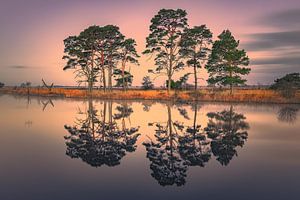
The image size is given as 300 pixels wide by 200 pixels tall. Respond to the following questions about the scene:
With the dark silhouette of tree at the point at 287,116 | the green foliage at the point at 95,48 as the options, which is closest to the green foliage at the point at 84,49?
the green foliage at the point at 95,48

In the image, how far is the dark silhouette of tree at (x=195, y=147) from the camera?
13086 mm

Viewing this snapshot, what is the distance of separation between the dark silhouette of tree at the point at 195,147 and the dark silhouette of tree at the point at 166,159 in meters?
0.32

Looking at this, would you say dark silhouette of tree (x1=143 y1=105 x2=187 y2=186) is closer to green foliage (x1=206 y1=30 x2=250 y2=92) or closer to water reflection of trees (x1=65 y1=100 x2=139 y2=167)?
water reflection of trees (x1=65 y1=100 x2=139 y2=167)

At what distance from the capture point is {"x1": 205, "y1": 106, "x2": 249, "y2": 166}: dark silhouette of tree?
47.3ft

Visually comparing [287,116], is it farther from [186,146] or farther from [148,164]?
[148,164]

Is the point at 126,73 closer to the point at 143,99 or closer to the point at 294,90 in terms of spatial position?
the point at 143,99

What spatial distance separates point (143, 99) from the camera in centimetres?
6166

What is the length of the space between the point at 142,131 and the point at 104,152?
7.11 m

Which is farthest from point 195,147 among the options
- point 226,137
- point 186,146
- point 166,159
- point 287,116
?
point 287,116

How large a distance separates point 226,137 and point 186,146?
4.27 metres

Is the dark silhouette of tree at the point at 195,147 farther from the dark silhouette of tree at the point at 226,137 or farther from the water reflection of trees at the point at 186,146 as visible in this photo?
the dark silhouette of tree at the point at 226,137

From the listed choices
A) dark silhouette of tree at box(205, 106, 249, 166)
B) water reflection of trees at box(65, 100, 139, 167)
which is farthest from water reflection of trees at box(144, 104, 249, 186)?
water reflection of trees at box(65, 100, 139, 167)

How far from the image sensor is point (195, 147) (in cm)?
1581

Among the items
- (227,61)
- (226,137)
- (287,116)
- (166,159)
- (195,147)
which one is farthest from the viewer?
(227,61)
